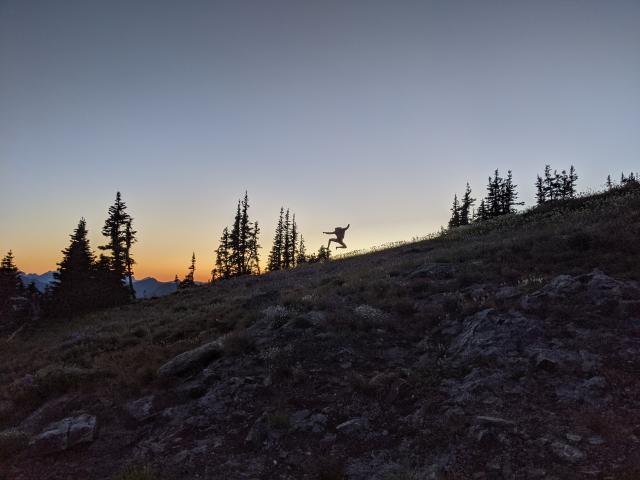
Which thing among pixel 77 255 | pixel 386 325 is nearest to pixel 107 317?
pixel 77 255

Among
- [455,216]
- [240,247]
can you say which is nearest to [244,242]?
[240,247]

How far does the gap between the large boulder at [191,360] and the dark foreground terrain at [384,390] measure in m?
0.05

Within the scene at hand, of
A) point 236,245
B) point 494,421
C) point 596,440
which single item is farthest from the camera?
point 236,245

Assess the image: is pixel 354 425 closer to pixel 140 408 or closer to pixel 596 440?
pixel 596 440

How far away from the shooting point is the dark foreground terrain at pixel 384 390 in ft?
22.4

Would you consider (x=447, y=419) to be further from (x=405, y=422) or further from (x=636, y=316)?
(x=636, y=316)

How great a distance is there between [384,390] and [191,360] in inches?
246

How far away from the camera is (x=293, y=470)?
709 centimetres

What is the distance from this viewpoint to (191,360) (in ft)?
39.0

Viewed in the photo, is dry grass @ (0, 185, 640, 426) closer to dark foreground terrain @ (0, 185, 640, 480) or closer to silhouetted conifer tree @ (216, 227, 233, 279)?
dark foreground terrain @ (0, 185, 640, 480)

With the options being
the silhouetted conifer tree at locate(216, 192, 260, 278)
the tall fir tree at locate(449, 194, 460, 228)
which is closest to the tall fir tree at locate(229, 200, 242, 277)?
the silhouetted conifer tree at locate(216, 192, 260, 278)

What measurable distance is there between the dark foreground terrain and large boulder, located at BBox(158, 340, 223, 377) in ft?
0.17

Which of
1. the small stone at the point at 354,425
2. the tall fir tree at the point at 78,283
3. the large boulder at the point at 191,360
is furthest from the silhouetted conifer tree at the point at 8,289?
the small stone at the point at 354,425

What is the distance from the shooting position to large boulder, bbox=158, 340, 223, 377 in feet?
38.3
